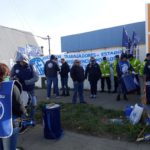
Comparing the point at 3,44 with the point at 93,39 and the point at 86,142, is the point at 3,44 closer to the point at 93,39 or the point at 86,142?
the point at 93,39

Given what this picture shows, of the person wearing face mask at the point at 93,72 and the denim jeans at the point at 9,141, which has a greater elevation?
the person wearing face mask at the point at 93,72

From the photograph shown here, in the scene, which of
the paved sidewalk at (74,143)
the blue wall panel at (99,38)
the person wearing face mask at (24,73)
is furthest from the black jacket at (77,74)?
the blue wall panel at (99,38)

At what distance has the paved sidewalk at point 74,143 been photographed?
20.5 feet

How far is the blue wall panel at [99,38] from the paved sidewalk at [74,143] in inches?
506

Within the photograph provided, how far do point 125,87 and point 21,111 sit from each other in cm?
779

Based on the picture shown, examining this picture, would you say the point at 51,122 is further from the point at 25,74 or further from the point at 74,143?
the point at 25,74

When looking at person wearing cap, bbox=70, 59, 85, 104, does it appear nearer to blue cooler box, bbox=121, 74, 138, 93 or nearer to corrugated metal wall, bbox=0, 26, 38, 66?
blue cooler box, bbox=121, 74, 138, 93

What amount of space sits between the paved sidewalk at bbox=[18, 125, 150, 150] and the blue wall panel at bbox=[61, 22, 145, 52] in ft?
42.1

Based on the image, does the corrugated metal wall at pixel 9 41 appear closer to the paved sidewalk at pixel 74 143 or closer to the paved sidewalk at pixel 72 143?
the paved sidewalk at pixel 72 143

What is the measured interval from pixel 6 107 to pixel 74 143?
9.88 feet

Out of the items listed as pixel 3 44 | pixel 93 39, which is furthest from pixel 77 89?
pixel 3 44

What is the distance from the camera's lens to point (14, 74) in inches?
295

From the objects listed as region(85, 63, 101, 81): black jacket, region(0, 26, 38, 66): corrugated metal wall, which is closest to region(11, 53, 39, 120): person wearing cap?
region(85, 63, 101, 81): black jacket

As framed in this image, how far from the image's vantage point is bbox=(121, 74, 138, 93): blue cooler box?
37.3 ft
